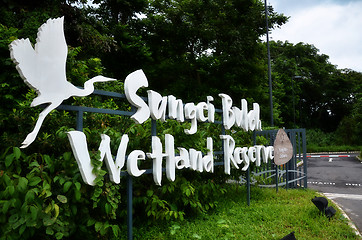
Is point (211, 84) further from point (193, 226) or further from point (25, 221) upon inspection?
point (25, 221)

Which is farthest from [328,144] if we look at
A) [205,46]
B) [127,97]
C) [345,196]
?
[127,97]

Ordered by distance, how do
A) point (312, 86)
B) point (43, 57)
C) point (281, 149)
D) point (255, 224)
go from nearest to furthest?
point (43, 57) < point (255, 224) < point (281, 149) < point (312, 86)

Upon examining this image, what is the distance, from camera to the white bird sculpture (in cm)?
280

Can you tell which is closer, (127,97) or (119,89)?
(127,97)

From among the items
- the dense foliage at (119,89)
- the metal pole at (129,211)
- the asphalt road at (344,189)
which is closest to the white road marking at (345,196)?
the asphalt road at (344,189)

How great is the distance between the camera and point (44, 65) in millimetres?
2998

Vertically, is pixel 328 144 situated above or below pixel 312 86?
below

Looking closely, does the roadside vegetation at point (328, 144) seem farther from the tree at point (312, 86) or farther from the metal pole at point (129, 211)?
the metal pole at point (129, 211)

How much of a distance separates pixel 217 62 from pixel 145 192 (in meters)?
11.8

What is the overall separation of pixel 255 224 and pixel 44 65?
13.9ft

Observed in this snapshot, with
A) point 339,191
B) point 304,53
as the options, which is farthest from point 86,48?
point 304,53

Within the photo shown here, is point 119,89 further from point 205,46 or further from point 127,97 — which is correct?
point 205,46

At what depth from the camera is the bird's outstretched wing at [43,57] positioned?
278 centimetres

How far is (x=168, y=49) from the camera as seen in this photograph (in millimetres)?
16219
